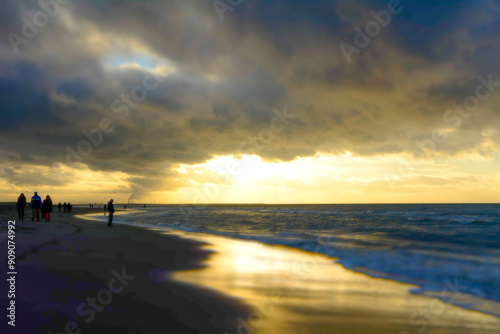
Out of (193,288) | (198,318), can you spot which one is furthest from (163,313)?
(193,288)

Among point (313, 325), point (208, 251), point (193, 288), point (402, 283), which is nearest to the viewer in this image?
point (313, 325)

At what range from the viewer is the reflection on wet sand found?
635 cm

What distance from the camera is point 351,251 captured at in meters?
17.2

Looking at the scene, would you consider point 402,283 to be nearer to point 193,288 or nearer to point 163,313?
point 193,288

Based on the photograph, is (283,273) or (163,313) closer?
(163,313)

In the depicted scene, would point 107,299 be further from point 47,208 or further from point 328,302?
point 47,208

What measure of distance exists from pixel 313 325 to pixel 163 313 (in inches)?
119

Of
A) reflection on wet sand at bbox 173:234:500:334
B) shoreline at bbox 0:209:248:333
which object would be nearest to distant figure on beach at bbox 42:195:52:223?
shoreline at bbox 0:209:248:333

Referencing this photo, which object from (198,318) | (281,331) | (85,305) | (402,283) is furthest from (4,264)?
(402,283)

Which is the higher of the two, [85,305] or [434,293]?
[85,305]

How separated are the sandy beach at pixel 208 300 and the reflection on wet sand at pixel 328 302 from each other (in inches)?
1.0

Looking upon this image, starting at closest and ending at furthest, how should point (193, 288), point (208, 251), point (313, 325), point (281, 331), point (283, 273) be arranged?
point (281, 331) < point (313, 325) < point (193, 288) < point (283, 273) < point (208, 251)

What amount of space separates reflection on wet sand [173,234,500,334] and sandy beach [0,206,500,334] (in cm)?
2

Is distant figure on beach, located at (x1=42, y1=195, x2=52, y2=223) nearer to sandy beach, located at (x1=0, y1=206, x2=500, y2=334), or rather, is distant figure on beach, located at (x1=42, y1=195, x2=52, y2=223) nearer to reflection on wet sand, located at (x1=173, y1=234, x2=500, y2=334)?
sandy beach, located at (x1=0, y1=206, x2=500, y2=334)
